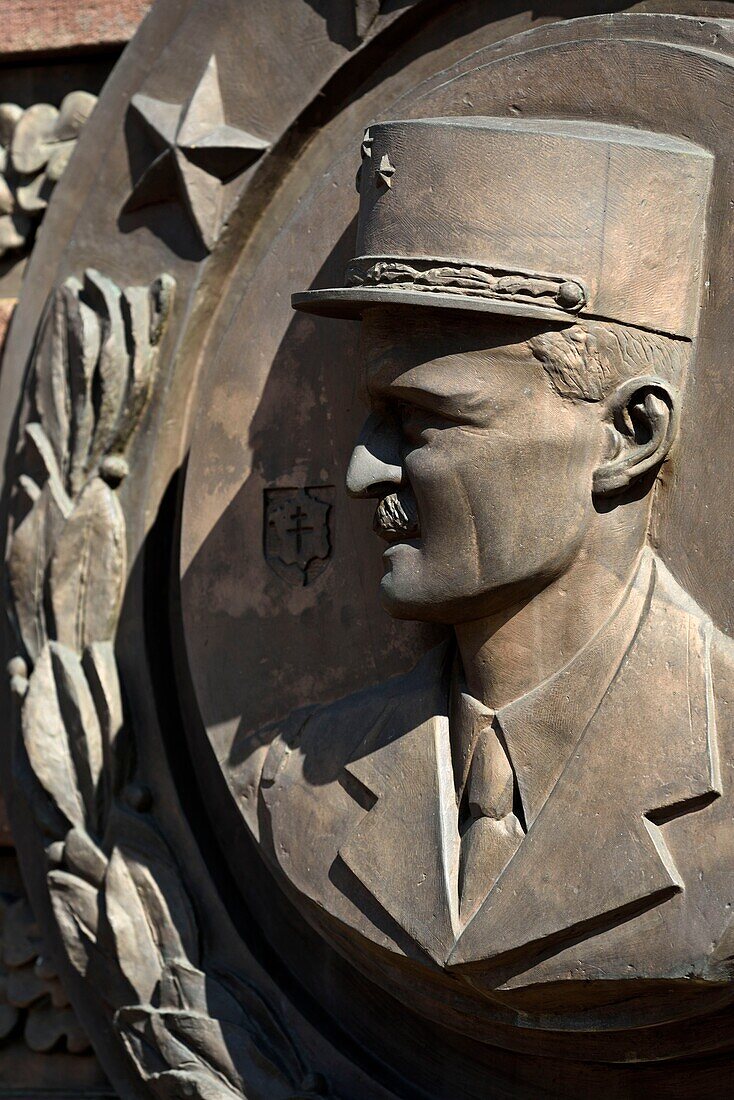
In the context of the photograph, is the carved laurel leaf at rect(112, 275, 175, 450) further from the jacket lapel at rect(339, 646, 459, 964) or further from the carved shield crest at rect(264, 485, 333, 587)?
the jacket lapel at rect(339, 646, 459, 964)

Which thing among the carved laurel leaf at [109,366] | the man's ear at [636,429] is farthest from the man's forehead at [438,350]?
the carved laurel leaf at [109,366]

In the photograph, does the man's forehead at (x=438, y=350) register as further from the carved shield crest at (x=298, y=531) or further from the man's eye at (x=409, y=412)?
the carved shield crest at (x=298, y=531)

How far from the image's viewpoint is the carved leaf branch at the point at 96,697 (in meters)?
3.57

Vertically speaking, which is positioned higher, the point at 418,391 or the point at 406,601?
the point at 418,391

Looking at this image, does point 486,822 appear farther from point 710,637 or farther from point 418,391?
point 418,391

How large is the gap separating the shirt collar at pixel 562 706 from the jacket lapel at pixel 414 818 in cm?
17

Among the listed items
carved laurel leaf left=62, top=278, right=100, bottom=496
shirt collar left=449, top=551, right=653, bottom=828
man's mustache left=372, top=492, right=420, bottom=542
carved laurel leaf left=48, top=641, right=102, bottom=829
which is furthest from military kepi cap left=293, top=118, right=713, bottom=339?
carved laurel leaf left=48, top=641, right=102, bottom=829

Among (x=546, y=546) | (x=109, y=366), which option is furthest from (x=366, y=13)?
(x=546, y=546)

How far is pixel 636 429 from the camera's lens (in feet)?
9.53

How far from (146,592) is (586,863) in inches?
57.2

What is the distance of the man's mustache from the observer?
118 inches

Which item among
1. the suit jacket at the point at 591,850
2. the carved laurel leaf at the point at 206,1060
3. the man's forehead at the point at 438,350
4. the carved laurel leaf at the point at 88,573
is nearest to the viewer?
the suit jacket at the point at 591,850

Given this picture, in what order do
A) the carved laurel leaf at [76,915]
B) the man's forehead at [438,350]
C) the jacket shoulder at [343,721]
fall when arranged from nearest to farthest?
the man's forehead at [438,350] < the jacket shoulder at [343,721] < the carved laurel leaf at [76,915]

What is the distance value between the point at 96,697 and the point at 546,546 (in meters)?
1.37
